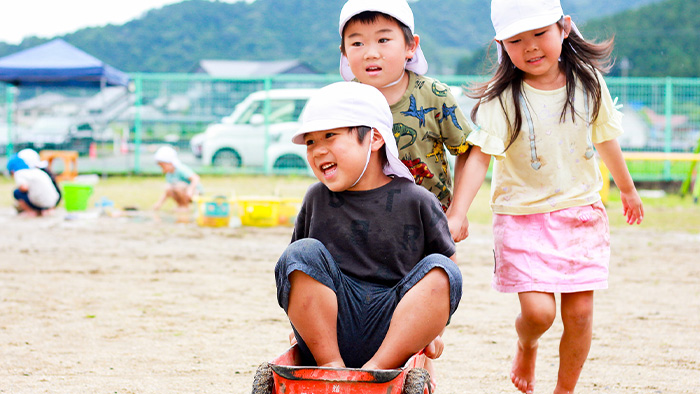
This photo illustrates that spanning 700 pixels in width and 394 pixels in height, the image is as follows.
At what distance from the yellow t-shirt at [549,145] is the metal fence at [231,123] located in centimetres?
1131

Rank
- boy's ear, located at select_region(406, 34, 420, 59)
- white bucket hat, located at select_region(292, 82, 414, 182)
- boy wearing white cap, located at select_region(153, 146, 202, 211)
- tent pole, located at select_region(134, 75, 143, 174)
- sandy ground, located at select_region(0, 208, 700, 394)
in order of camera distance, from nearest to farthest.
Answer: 1. white bucket hat, located at select_region(292, 82, 414, 182)
2. boy's ear, located at select_region(406, 34, 420, 59)
3. sandy ground, located at select_region(0, 208, 700, 394)
4. boy wearing white cap, located at select_region(153, 146, 202, 211)
5. tent pole, located at select_region(134, 75, 143, 174)

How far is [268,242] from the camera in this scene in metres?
6.93

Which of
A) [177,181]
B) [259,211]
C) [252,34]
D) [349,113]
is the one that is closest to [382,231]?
[349,113]

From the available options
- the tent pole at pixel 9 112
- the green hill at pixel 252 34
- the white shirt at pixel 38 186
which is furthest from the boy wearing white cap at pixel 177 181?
the green hill at pixel 252 34

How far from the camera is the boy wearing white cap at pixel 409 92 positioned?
255 centimetres

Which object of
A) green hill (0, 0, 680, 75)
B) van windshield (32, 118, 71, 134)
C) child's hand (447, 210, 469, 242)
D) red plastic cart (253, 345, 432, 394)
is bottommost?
red plastic cart (253, 345, 432, 394)

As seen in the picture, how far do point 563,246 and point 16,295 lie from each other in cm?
321

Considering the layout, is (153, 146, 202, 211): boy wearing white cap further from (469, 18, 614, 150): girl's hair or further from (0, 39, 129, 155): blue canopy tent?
(469, 18, 614, 150): girl's hair

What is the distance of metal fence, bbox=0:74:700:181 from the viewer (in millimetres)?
14328

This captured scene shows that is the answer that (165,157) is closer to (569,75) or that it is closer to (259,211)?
(259,211)

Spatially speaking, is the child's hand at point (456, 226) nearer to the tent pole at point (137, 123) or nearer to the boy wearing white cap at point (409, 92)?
the boy wearing white cap at point (409, 92)

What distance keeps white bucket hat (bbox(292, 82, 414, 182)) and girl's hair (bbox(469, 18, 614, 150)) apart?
25.3 inches

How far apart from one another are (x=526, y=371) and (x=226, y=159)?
12.2m

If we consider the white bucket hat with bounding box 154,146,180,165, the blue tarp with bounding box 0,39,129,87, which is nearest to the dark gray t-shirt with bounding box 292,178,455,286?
the white bucket hat with bounding box 154,146,180,165
